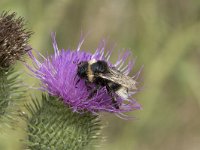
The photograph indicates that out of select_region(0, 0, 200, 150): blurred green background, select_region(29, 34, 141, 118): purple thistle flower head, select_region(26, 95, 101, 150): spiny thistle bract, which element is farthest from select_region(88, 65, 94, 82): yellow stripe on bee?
select_region(0, 0, 200, 150): blurred green background

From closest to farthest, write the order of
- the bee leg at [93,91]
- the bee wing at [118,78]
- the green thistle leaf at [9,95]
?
the bee wing at [118,78] < the bee leg at [93,91] < the green thistle leaf at [9,95]

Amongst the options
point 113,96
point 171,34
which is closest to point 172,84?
point 171,34

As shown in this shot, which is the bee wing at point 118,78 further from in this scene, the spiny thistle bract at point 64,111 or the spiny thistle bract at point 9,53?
the spiny thistle bract at point 9,53

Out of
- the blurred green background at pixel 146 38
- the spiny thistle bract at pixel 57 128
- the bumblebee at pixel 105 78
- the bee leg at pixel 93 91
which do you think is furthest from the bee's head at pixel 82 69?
the blurred green background at pixel 146 38

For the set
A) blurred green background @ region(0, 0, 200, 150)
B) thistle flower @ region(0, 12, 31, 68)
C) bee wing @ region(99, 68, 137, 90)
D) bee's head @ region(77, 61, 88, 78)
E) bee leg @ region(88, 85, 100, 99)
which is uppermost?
blurred green background @ region(0, 0, 200, 150)

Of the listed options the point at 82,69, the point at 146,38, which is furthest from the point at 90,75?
the point at 146,38

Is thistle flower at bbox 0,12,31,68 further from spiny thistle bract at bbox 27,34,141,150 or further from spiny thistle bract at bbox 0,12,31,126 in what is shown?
spiny thistle bract at bbox 27,34,141,150

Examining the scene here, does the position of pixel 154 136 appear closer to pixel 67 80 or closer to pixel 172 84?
pixel 172 84
